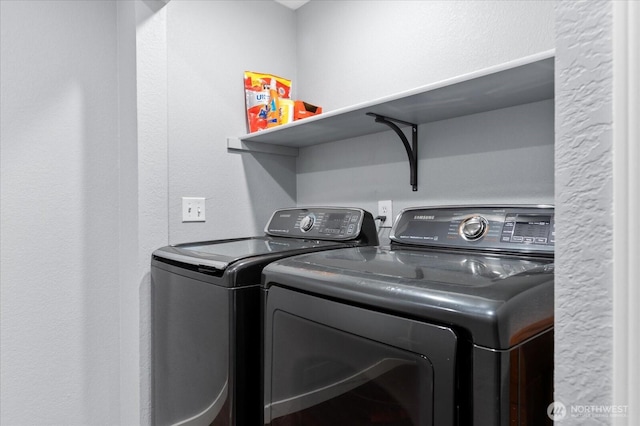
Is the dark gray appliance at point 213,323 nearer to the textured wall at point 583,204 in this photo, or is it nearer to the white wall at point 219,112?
the white wall at point 219,112

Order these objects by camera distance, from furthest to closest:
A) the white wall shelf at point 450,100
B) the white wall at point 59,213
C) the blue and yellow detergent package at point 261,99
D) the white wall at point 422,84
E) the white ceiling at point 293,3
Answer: the white ceiling at point 293,3, the blue and yellow detergent package at point 261,99, the white wall at point 59,213, the white wall at point 422,84, the white wall shelf at point 450,100

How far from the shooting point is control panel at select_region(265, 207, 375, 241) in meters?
1.63

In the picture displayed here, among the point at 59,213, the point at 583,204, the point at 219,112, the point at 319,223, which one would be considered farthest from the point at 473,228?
the point at 59,213

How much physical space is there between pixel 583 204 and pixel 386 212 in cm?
Answer: 139

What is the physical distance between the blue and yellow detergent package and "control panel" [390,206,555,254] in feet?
3.14

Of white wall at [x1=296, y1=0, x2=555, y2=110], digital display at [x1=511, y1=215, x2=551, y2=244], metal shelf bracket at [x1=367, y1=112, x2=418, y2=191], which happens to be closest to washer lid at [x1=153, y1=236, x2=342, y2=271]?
metal shelf bracket at [x1=367, y1=112, x2=418, y2=191]

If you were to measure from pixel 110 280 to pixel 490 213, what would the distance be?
69.6 inches

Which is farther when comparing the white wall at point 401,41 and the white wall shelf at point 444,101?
the white wall at point 401,41

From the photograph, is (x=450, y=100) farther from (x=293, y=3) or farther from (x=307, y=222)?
(x=293, y=3)

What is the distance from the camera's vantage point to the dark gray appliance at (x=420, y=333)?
0.65 meters

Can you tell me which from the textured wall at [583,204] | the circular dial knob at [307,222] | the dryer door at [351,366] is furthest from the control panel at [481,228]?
the textured wall at [583,204]

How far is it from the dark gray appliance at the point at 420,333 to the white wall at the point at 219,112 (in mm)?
961

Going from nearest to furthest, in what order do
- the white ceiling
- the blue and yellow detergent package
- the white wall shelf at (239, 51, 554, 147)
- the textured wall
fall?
1. the textured wall
2. the white wall shelf at (239, 51, 554, 147)
3. the blue and yellow detergent package
4. the white ceiling

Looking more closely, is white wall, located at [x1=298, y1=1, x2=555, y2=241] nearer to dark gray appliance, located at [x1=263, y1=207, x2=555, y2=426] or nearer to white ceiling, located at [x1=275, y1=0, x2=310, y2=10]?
white ceiling, located at [x1=275, y1=0, x2=310, y2=10]
